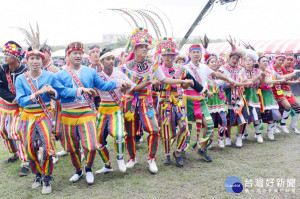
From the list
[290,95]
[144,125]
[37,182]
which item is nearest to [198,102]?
[144,125]

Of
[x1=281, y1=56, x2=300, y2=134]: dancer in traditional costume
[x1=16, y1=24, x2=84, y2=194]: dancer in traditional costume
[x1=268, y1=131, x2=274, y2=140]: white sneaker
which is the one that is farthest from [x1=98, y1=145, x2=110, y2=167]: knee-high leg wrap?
[x1=281, y1=56, x2=300, y2=134]: dancer in traditional costume

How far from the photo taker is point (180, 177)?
4.58 metres

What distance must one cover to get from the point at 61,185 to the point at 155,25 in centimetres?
440

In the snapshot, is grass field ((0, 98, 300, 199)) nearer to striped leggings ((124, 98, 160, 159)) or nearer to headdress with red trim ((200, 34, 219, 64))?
striped leggings ((124, 98, 160, 159))

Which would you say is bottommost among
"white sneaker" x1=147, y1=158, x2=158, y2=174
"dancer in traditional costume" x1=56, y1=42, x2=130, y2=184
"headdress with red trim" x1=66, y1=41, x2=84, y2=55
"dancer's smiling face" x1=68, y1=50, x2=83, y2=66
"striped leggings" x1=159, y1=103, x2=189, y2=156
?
"white sneaker" x1=147, y1=158, x2=158, y2=174

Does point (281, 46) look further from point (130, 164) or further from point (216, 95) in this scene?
point (130, 164)

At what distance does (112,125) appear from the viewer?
175 inches

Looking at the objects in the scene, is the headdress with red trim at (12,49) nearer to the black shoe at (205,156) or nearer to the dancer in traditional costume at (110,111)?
the dancer in traditional costume at (110,111)

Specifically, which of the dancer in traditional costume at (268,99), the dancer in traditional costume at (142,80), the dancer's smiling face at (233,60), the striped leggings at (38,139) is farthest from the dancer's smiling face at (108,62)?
the dancer in traditional costume at (268,99)
